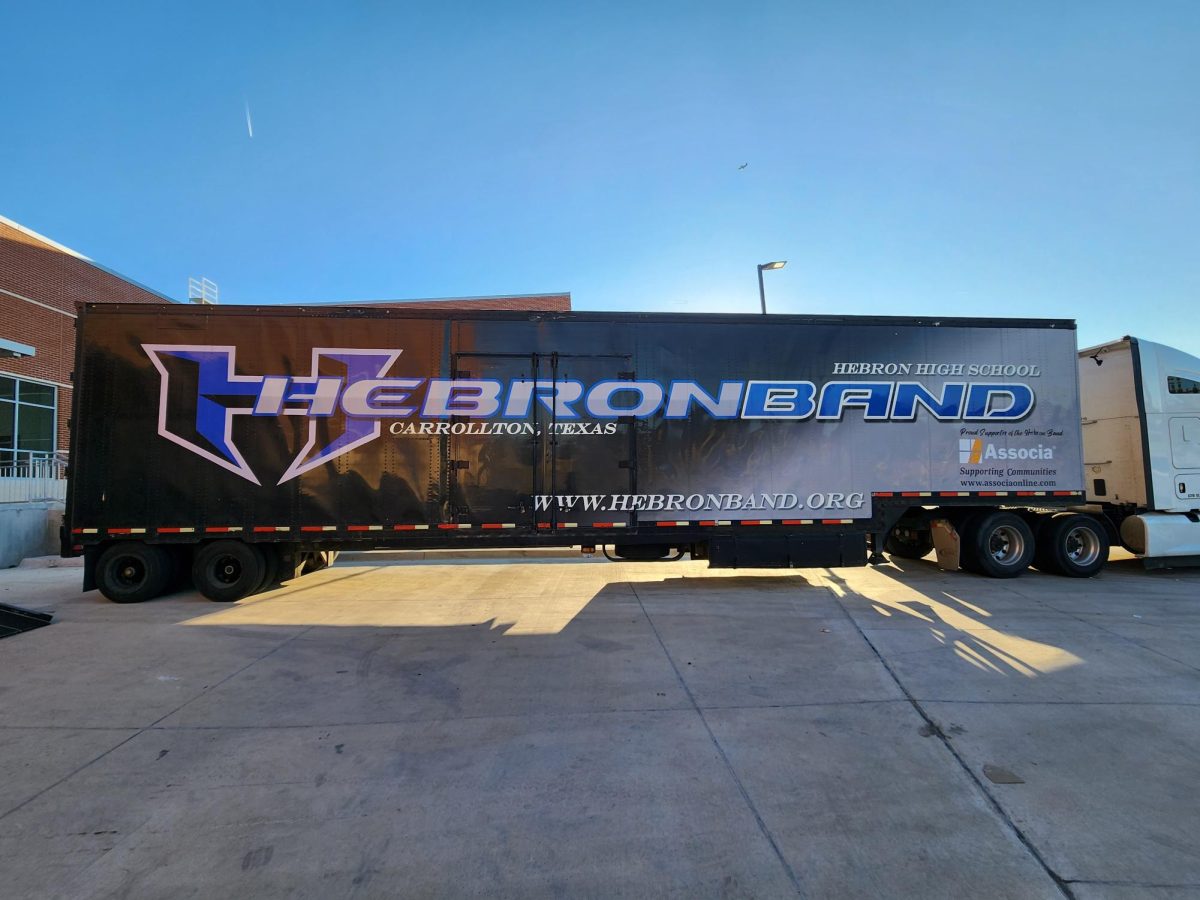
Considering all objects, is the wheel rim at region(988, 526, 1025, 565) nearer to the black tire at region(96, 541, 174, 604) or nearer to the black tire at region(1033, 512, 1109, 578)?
the black tire at region(1033, 512, 1109, 578)

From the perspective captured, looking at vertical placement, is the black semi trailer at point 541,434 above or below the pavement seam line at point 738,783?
above

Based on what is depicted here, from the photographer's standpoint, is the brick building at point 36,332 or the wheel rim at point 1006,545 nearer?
the wheel rim at point 1006,545

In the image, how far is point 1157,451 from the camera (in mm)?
9023

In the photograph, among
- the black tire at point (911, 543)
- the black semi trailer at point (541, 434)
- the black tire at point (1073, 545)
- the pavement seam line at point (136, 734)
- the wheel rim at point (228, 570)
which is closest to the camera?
the pavement seam line at point (136, 734)

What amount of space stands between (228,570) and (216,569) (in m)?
0.14

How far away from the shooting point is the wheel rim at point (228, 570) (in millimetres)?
7650

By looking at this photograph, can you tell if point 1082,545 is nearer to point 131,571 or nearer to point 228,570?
point 228,570

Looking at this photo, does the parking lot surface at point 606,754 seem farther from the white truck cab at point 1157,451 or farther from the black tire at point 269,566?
the white truck cab at point 1157,451

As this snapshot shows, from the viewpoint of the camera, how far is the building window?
1634 centimetres

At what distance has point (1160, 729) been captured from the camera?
156 inches

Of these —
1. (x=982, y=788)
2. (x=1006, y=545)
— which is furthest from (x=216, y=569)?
(x=1006, y=545)

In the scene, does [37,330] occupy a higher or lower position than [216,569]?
higher

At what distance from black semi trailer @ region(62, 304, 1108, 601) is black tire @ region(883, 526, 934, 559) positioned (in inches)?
63.0

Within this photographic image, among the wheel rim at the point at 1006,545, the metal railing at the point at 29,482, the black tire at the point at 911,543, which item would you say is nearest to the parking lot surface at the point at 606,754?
the wheel rim at the point at 1006,545
